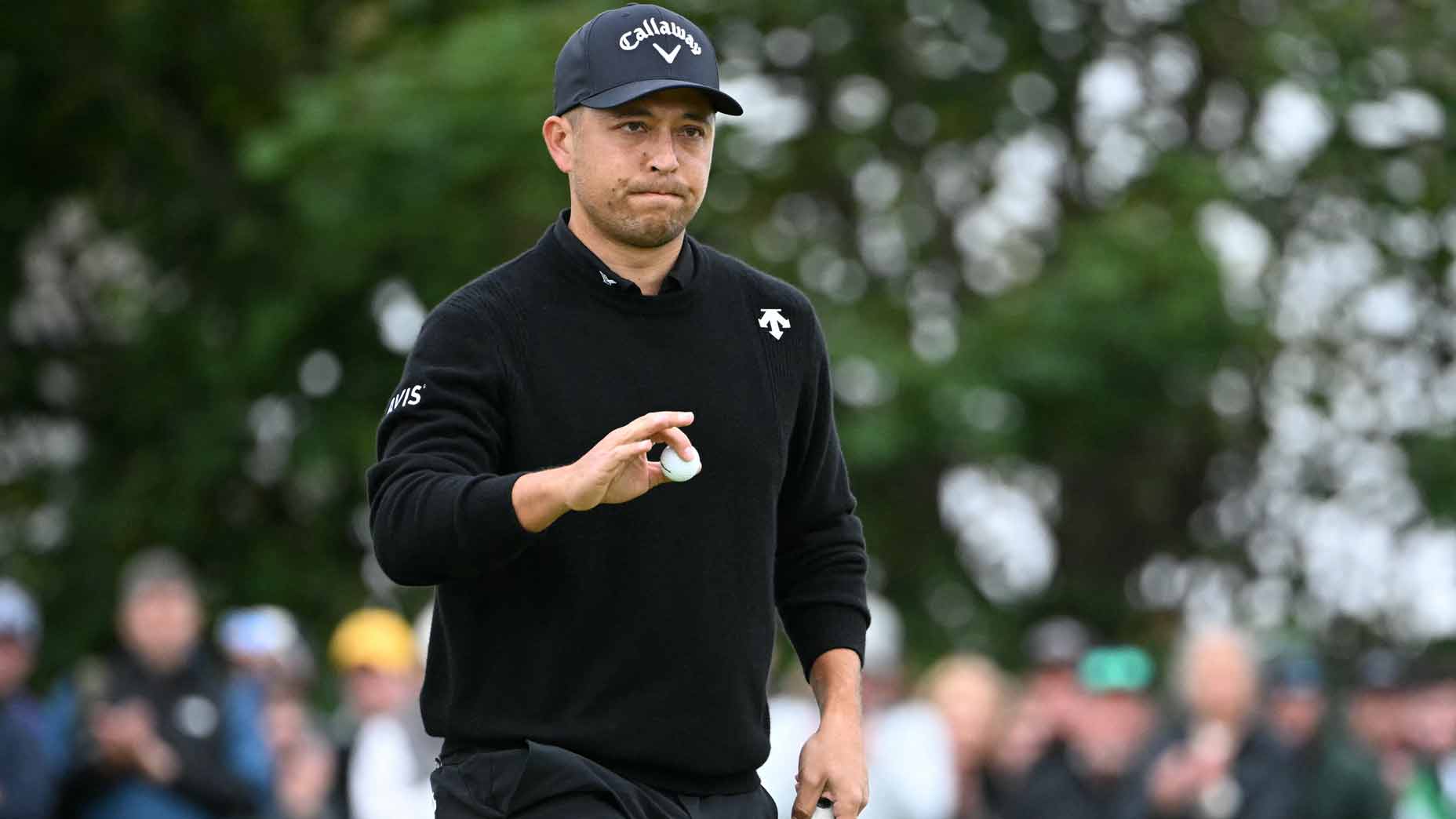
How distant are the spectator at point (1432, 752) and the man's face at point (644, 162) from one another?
23.6 feet

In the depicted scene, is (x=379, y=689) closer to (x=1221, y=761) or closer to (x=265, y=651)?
(x=265, y=651)

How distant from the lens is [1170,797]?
9914mm

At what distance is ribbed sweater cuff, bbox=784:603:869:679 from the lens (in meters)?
4.43

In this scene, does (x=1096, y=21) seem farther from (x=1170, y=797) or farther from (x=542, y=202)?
(x=1170, y=797)

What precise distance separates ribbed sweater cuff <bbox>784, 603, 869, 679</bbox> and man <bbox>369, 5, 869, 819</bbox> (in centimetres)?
26

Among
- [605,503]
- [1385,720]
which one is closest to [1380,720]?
[1385,720]

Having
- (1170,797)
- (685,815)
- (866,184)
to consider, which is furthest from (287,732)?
(866,184)

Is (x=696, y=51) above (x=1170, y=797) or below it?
above

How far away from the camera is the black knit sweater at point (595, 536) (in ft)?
13.0

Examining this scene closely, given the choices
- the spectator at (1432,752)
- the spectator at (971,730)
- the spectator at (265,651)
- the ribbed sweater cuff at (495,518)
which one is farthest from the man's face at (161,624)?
the ribbed sweater cuff at (495,518)

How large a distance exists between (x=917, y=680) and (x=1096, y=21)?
4922mm

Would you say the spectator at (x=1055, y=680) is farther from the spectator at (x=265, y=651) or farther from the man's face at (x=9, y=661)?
the man's face at (x=9, y=661)

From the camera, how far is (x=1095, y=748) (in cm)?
1079

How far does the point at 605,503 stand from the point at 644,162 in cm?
63
